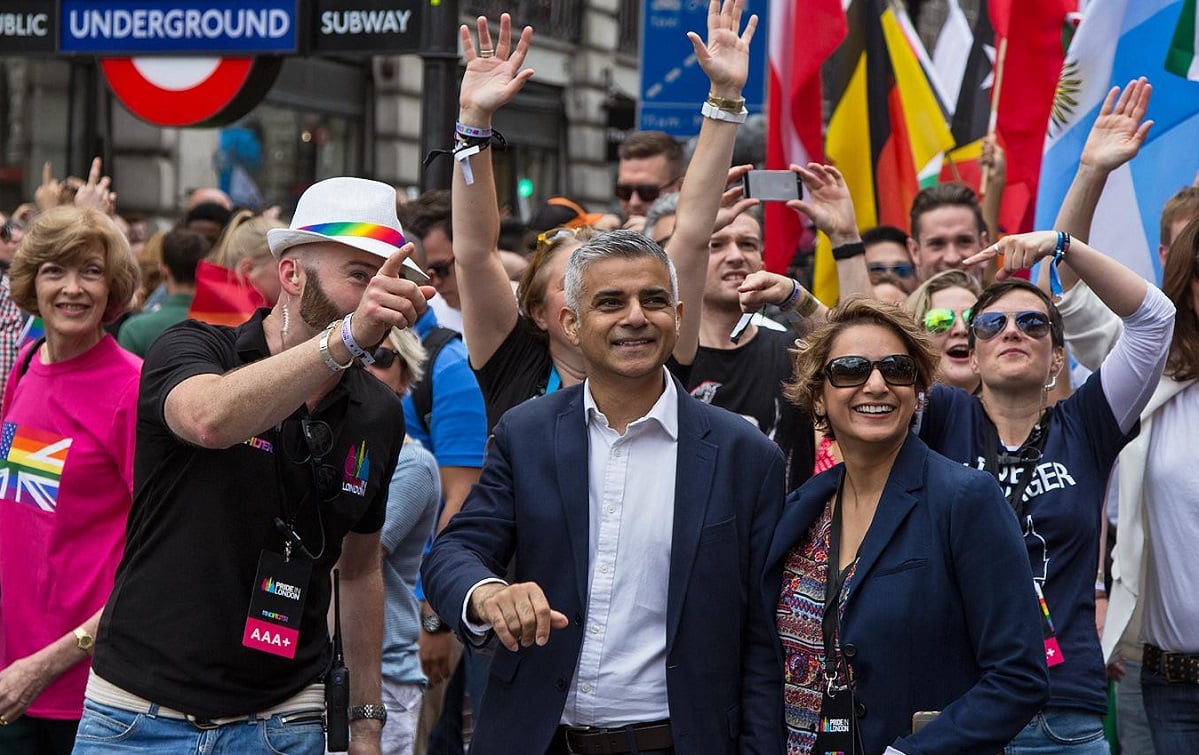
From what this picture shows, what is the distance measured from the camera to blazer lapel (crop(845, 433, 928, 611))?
148 inches

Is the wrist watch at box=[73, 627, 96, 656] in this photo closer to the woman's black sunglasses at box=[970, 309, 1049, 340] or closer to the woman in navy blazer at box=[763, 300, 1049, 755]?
the woman in navy blazer at box=[763, 300, 1049, 755]

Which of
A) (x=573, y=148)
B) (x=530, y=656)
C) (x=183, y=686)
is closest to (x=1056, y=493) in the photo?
(x=530, y=656)

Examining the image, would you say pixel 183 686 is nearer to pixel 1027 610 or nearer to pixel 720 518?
pixel 720 518

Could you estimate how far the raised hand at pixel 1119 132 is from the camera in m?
5.12

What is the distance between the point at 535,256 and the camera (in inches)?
204

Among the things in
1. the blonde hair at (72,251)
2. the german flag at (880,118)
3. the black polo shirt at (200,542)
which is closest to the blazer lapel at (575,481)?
the black polo shirt at (200,542)

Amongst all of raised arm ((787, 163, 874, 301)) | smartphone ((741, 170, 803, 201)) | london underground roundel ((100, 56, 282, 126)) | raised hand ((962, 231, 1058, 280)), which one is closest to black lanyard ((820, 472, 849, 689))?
raised hand ((962, 231, 1058, 280))

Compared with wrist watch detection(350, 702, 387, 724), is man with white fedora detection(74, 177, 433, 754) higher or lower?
higher

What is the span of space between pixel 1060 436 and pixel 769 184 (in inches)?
61.0

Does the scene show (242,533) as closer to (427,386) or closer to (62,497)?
(62,497)

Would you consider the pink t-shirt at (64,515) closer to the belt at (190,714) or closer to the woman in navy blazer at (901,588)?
the belt at (190,714)

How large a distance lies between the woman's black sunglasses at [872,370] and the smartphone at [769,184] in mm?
1848

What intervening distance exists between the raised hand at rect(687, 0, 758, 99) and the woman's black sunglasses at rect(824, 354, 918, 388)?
1055 mm

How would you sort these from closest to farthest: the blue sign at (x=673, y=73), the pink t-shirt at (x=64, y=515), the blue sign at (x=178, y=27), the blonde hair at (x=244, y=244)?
1. the pink t-shirt at (x=64, y=515)
2. the blonde hair at (x=244, y=244)
3. the blue sign at (x=178, y=27)
4. the blue sign at (x=673, y=73)
